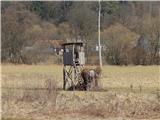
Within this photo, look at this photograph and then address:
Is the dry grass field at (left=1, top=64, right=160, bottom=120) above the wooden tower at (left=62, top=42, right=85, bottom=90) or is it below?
below

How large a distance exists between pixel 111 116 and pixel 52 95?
160 inches

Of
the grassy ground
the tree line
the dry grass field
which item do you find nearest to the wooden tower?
the grassy ground

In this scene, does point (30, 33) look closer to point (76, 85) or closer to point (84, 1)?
point (84, 1)

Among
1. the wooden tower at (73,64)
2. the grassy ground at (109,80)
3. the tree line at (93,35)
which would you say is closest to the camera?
the wooden tower at (73,64)

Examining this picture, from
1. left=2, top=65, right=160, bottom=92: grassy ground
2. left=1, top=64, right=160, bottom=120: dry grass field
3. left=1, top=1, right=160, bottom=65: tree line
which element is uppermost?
left=1, top=1, right=160, bottom=65: tree line

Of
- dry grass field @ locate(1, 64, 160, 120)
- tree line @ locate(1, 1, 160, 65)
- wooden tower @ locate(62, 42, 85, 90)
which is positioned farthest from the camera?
tree line @ locate(1, 1, 160, 65)

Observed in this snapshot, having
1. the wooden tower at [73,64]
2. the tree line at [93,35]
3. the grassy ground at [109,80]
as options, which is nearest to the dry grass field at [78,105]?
the wooden tower at [73,64]

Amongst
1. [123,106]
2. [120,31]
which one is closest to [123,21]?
[120,31]

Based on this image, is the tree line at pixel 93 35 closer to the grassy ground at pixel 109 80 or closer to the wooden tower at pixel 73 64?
the grassy ground at pixel 109 80

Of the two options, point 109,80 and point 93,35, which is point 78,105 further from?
point 93,35

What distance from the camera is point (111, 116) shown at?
18.9m

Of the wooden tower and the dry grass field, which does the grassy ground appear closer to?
the wooden tower

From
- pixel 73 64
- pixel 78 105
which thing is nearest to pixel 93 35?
pixel 73 64

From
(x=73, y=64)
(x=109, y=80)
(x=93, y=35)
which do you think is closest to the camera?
(x=73, y=64)
